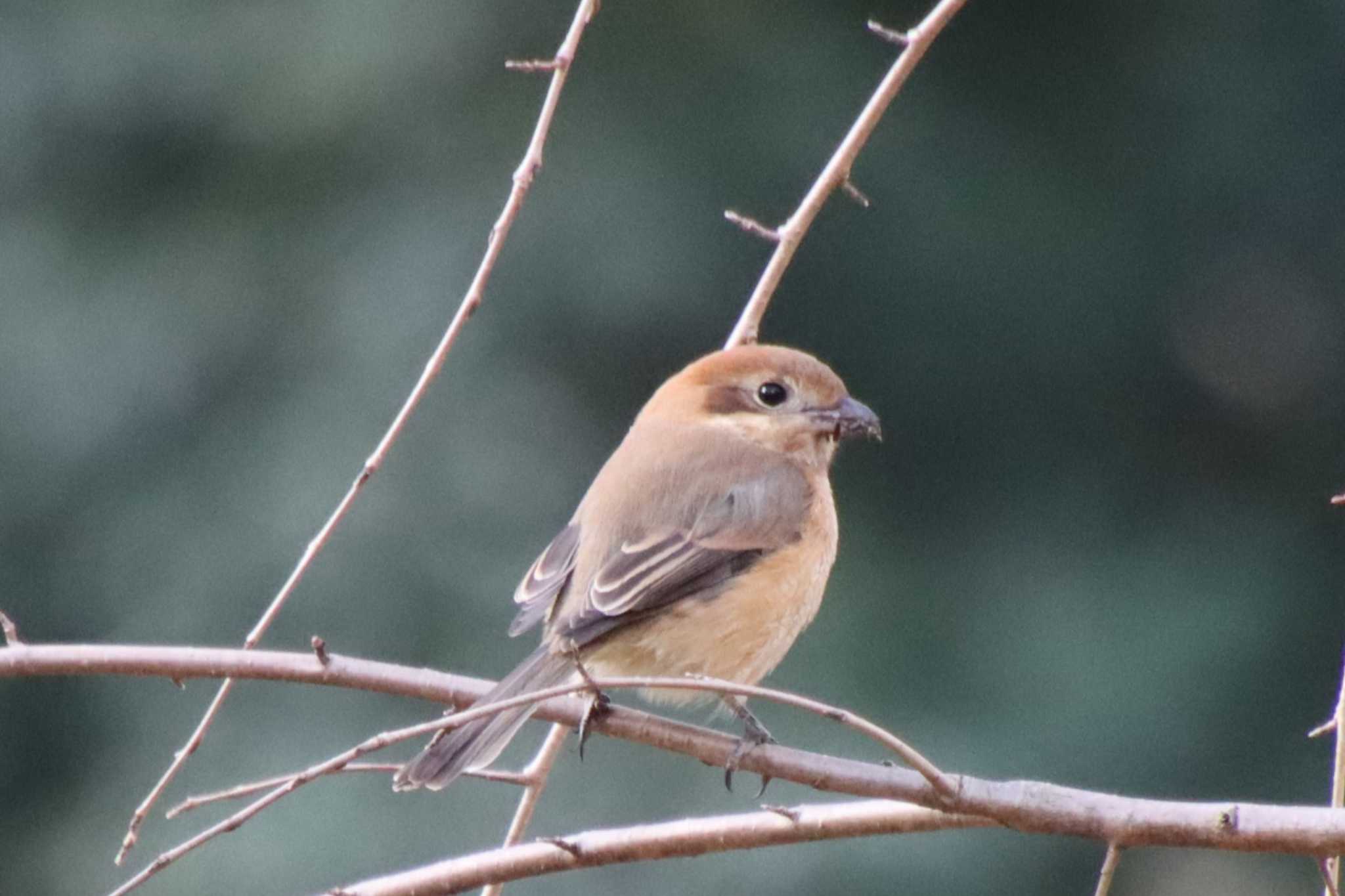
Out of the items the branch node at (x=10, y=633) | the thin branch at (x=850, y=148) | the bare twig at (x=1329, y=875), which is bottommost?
the branch node at (x=10, y=633)

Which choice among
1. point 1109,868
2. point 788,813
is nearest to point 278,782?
point 788,813

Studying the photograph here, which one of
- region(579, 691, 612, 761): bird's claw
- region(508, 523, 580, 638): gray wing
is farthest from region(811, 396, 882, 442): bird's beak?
region(579, 691, 612, 761): bird's claw

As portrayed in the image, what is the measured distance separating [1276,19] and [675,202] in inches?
126

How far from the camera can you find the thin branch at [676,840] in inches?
111

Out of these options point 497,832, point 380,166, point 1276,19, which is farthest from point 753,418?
point 1276,19

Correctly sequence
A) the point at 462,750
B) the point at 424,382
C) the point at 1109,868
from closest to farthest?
the point at 1109,868 → the point at 424,382 → the point at 462,750

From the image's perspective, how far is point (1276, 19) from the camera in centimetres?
916

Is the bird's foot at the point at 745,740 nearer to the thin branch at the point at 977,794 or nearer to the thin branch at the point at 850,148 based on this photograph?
the thin branch at the point at 977,794

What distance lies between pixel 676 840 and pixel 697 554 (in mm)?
1165

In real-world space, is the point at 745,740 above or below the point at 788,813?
above

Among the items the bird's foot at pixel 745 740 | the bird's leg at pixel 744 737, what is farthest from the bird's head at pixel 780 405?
the bird's foot at pixel 745 740

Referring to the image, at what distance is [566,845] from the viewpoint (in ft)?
9.15

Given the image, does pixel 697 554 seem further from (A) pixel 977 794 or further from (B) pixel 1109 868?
(B) pixel 1109 868

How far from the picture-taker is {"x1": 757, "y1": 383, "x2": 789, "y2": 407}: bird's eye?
14.6 ft
